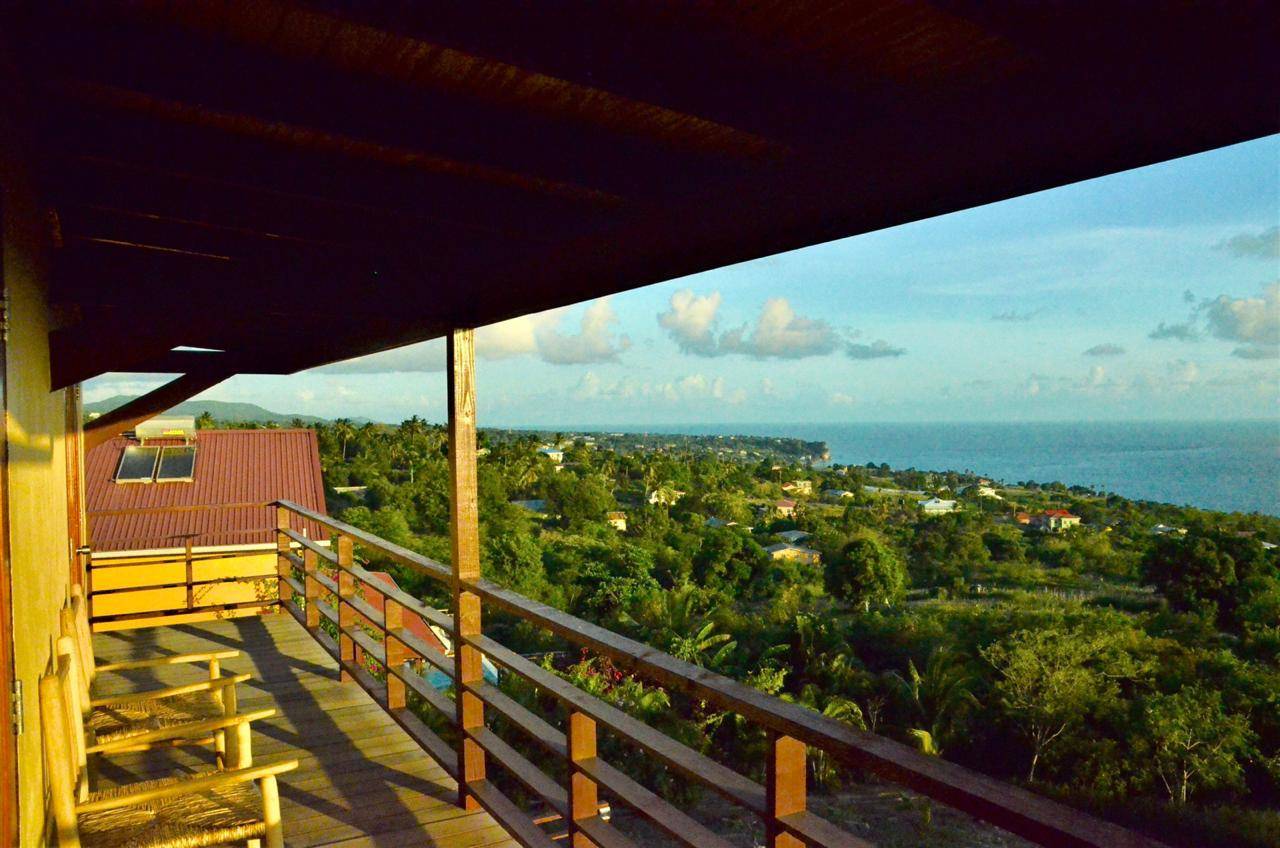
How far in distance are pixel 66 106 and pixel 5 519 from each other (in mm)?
831

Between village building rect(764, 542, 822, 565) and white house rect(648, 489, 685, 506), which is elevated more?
white house rect(648, 489, 685, 506)

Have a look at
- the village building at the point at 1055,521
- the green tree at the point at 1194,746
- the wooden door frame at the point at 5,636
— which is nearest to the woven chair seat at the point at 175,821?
the wooden door frame at the point at 5,636

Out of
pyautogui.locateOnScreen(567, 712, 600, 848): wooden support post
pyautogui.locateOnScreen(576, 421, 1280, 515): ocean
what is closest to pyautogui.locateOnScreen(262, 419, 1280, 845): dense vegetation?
pyautogui.locateOnScreen(567, 712, 600, 848): wooden support post

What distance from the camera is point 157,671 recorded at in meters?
5.21

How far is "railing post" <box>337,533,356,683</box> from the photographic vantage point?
4.74m

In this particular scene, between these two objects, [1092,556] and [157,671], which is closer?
[157,671]

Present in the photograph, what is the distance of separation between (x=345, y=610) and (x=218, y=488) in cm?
775

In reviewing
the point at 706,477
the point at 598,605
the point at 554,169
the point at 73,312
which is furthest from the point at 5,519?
the point at 706,477

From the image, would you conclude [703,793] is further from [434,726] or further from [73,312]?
[73,312]

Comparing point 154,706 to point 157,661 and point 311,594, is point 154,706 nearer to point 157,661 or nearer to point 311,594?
point 157,661

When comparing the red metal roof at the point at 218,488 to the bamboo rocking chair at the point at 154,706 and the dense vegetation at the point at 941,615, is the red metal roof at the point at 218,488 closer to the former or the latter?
the bamboo rocking chair at the point at 154,706

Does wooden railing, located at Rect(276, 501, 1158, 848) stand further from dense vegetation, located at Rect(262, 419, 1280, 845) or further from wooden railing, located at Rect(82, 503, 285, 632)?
dense vegetation, located at Rect(262, 419, 1280, 845)

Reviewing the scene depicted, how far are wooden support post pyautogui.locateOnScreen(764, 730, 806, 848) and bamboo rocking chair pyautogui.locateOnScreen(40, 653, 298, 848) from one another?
4.82 feet

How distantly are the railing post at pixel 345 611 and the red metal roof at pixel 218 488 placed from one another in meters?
6.47
